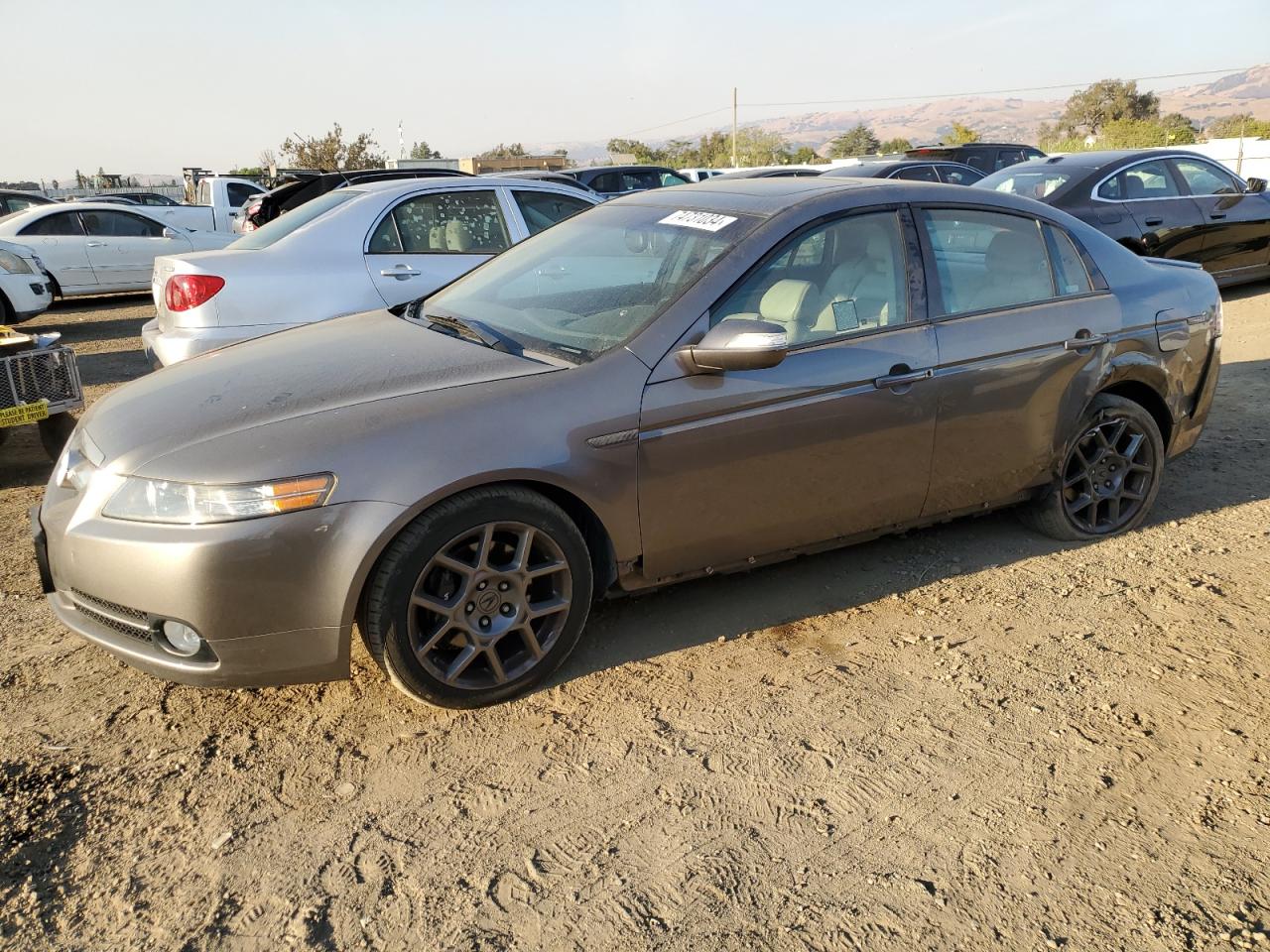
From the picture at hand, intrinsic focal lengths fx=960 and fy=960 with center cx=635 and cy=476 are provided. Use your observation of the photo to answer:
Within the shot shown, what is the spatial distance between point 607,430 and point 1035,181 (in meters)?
7.93

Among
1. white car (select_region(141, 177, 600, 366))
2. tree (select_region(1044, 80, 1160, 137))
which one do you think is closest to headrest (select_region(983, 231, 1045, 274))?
white car (select_region(141, 177, 600, 366))

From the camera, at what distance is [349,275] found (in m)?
A: 6.27

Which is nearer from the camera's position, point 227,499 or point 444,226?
point 227,499

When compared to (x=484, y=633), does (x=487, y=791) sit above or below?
below

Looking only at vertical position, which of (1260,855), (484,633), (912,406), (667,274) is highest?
(667,274)

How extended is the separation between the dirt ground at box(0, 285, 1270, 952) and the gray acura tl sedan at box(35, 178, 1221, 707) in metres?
0.30

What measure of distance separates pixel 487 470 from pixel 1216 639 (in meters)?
2.75

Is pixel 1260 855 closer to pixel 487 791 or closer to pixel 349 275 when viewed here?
pixel 487 791

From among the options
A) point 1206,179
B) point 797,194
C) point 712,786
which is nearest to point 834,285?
point 797,194

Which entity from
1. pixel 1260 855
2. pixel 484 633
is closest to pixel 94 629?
pixel 484 633

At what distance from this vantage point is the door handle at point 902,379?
356cm

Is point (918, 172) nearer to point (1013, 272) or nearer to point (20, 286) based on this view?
point (1013, 272)

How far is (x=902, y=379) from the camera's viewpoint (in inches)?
141

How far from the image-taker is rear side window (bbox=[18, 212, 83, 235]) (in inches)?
503
